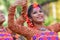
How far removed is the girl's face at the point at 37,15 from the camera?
8.12 metres

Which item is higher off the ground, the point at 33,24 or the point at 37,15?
the point at 37,15

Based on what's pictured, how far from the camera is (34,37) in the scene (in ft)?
26.0

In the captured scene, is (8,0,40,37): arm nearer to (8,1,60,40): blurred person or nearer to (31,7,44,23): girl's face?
(8,1,60,40): blurred person

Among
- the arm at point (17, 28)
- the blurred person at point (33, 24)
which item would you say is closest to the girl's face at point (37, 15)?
the blurred person at point (33, 24)

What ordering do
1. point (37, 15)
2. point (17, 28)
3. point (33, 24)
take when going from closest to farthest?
point (17, 28) → point (37, 15) → point (33, 24)

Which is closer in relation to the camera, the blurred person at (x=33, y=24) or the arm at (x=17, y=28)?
the arm at (x=17, y=28)

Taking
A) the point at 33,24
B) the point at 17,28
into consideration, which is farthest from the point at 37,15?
the point at 17,28

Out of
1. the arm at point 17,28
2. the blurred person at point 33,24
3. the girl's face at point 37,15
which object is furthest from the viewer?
the girl's face at point 37,15

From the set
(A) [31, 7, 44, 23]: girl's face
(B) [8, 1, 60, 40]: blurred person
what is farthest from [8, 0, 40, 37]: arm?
(A) [31, 7, 44, 23]: girl's face

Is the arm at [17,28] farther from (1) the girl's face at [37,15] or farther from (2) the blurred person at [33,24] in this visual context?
(1) the girl's face at [37,15]

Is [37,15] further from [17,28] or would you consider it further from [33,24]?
[17,28]

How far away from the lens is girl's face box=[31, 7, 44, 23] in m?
8.12

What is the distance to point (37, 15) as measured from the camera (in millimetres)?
8156

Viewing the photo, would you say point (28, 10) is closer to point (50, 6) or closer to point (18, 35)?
point (18, 35)
